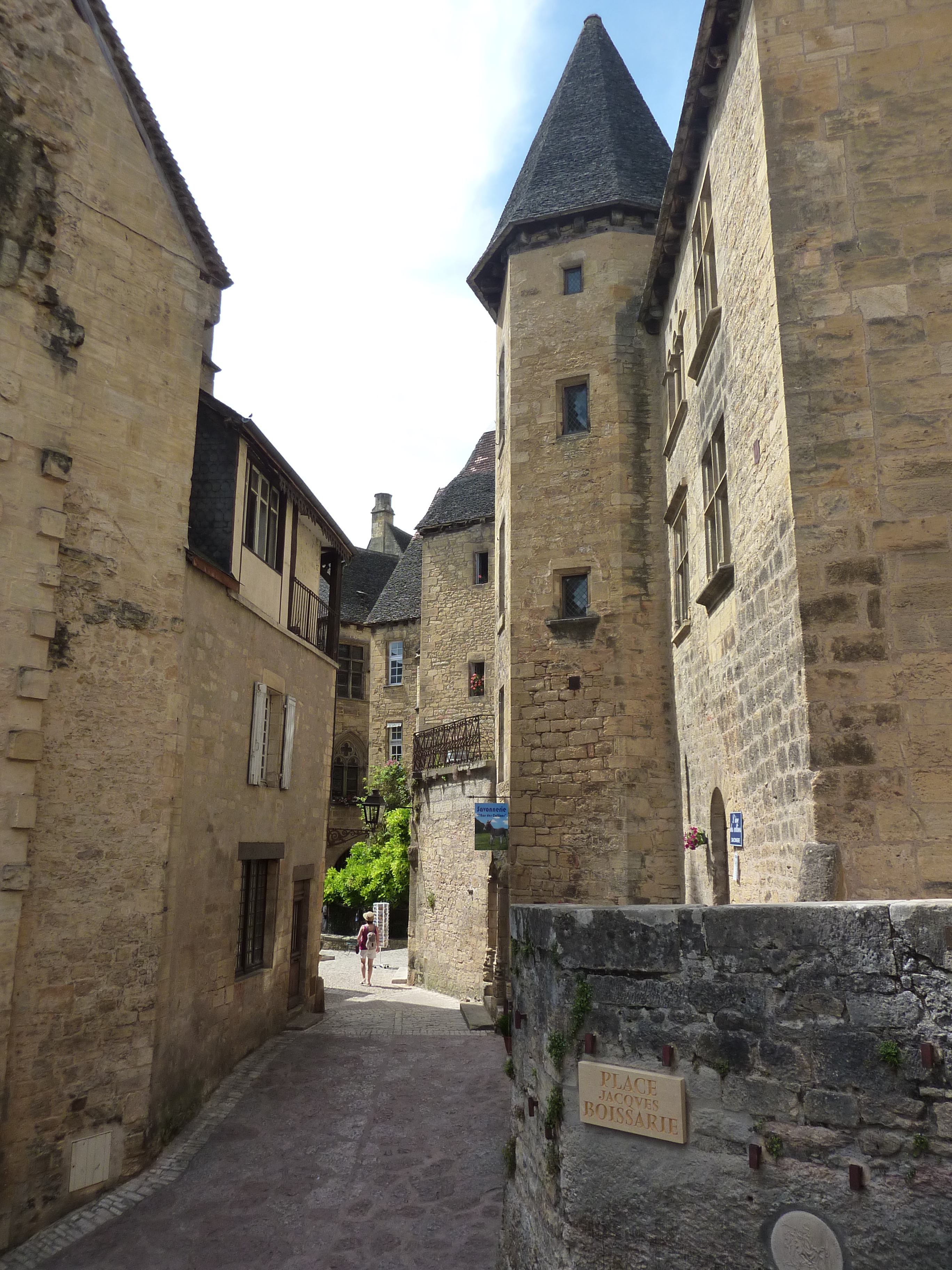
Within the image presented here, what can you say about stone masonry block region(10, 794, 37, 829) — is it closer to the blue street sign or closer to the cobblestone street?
the cobblestone street

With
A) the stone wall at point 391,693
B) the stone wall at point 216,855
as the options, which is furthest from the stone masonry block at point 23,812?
the stone wall at point 391,693

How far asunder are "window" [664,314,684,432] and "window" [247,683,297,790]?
633 cm

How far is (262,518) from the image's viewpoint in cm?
1209

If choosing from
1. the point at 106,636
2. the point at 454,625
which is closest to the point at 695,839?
the point at 106,636

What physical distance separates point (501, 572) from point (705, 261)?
7.41 m

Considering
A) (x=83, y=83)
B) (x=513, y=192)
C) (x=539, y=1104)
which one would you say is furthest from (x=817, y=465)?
(x=513, y=192)

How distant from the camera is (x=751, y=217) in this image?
7336mm

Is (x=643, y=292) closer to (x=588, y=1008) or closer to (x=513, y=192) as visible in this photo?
(x=513, y=192)

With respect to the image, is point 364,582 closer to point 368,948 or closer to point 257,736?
point 368,948

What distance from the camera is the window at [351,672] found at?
31969 millimetres

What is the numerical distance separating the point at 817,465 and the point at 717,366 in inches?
108

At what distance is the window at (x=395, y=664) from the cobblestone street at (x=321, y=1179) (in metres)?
17.9

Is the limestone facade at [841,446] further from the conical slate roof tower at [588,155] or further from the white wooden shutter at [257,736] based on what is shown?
the conical slate roof tower at [588,155]

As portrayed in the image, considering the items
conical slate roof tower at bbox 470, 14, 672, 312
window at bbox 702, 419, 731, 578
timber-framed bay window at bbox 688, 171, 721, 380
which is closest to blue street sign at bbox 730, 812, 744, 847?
window at bbox 702, 419, 731, 578
